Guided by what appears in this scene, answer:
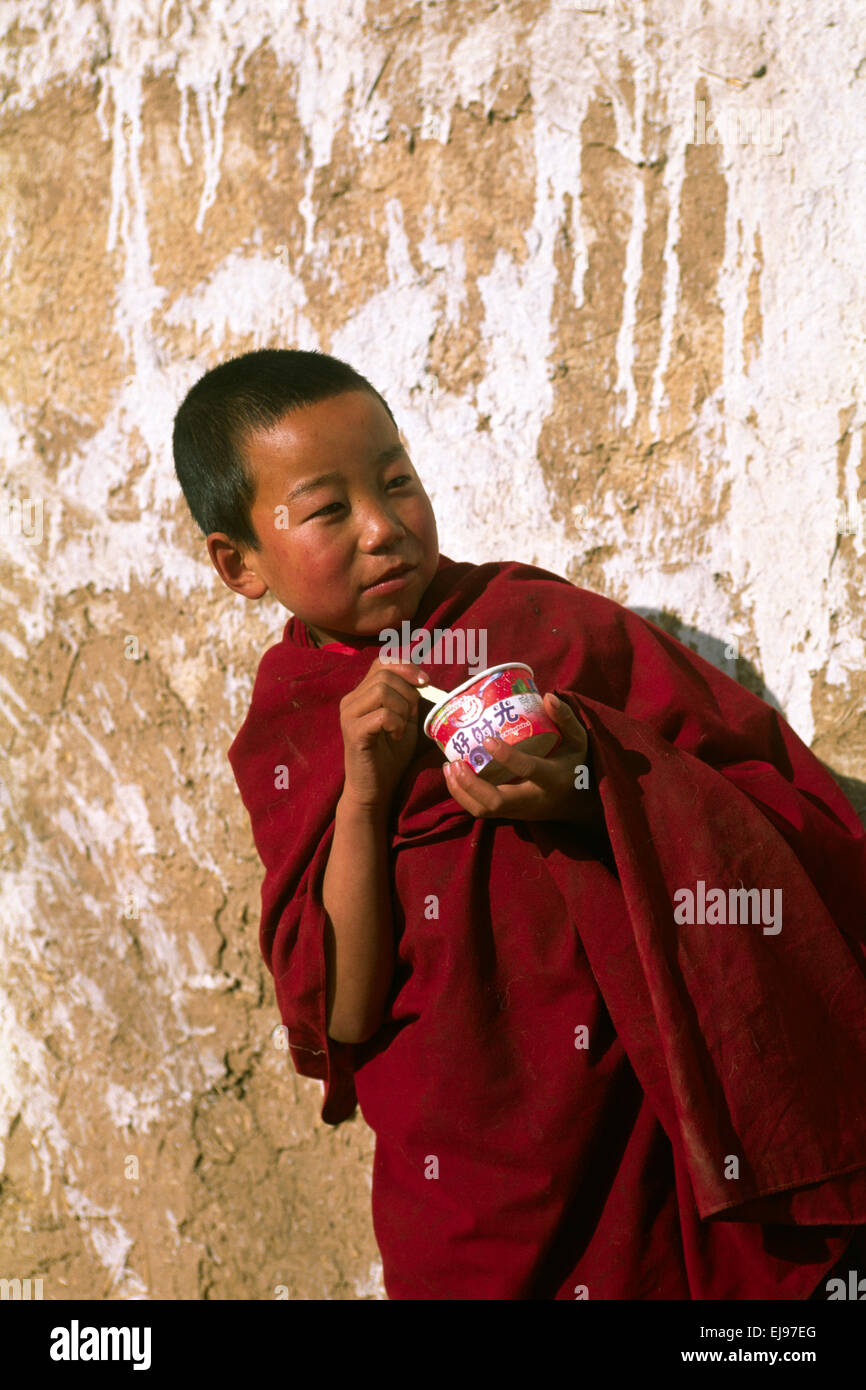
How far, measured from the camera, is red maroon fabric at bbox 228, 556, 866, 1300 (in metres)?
1.25

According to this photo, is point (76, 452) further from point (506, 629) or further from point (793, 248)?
point (793, 248)

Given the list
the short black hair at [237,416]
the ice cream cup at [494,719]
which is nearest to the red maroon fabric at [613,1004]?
the ice cream cup at [494,719]

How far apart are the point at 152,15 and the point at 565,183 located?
2.90ft

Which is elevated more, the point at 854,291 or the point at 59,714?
the point at 854,291

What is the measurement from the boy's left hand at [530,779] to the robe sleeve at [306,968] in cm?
27

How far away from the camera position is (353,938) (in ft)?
4.50

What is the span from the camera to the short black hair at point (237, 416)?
1446mm

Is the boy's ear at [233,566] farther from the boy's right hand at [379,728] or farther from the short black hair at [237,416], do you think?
the boy's right hand at [379,728]

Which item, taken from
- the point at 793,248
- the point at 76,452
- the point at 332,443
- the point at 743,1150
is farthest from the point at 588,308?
the point at 743,1150

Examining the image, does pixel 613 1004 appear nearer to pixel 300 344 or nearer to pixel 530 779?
pixel 530 779

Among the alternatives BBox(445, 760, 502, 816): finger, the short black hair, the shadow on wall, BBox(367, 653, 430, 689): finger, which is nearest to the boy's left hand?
BBox(445, 760, 502, 816): finger

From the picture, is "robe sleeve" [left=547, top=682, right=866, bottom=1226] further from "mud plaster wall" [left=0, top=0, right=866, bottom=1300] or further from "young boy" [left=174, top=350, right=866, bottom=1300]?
"mud plaster wall" [left=0, top=0, right=866, bottom=1300]

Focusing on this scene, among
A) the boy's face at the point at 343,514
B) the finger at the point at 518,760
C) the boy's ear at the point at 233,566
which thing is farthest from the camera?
the boy's ear at the point at 233,566

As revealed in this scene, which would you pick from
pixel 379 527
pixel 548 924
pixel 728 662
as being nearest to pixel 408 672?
pixel 379 527
